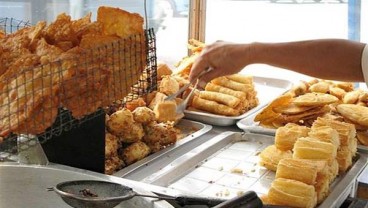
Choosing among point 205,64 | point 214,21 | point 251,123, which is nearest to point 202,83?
point 205,64

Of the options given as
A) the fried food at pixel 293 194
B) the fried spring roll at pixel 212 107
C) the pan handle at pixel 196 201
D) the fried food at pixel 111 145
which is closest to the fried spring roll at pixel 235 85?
the fried spring roll at pixel 212 107

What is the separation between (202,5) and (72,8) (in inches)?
36.7

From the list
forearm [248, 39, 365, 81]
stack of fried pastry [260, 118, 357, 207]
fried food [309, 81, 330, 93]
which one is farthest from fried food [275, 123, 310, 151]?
fried food [309, 81, 330, 93]

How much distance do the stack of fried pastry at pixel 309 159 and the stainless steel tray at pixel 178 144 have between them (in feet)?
0.97

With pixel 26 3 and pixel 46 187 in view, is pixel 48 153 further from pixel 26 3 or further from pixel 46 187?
pixel 26 3

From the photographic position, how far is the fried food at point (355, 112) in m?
1.86

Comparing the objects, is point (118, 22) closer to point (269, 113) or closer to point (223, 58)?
point (223, 58)

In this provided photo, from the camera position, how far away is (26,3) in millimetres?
1821

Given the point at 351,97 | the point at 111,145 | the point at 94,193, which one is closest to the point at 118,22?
the point at 94,193

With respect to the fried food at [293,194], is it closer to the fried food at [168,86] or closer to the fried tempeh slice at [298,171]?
the fried tempeh slice at [298,171]

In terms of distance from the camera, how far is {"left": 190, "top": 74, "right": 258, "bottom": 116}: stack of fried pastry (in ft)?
6.68

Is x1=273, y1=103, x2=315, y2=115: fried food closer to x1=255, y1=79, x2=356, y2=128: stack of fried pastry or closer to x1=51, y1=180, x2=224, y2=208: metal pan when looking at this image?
x1=255, y1=79, x2=356, y2=128: stack of fried pastry

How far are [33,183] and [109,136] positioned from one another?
0.41 meters

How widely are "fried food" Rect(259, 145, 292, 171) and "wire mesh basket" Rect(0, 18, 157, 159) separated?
0.67 meters
